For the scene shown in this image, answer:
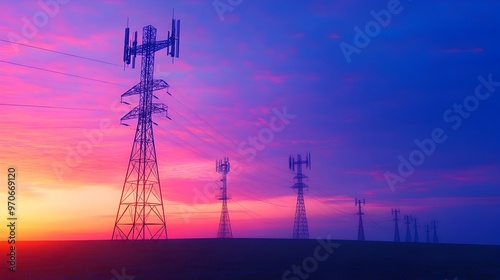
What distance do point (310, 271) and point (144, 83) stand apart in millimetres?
30834

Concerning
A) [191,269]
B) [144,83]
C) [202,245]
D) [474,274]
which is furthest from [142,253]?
[474,274]

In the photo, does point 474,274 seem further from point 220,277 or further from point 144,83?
point 144,83

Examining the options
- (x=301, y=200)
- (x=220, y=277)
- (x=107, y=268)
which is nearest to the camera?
(x=220, y=277)

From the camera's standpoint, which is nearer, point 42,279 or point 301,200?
point 42,279

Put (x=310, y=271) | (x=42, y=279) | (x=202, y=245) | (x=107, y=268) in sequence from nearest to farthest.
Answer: (x=42, y=279)
(x=107, y=268)
(x=310, y=271)
(x=202, y=245)

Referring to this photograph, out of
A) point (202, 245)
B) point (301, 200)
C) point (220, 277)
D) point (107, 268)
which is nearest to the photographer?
point (220, 277)

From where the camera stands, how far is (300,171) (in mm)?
110875

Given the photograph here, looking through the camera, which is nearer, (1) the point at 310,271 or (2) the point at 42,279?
(2) the point at 42,279

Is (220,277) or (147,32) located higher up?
(147,32)

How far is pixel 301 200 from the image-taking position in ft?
348

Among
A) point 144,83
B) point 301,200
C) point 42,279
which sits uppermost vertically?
point 144,83

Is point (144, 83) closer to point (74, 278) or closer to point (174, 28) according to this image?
point (174, 28)

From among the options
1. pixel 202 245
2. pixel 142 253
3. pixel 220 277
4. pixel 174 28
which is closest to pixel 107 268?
pixel 220 277

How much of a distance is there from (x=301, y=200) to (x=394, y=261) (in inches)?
2271
